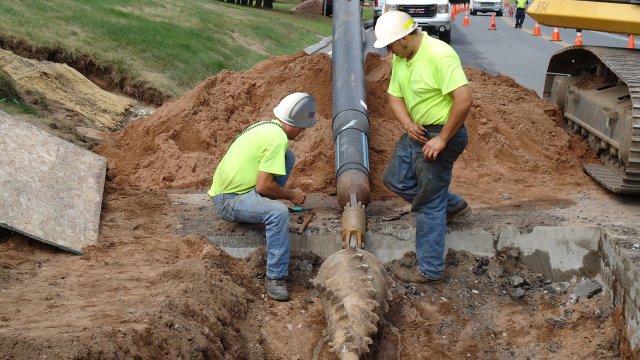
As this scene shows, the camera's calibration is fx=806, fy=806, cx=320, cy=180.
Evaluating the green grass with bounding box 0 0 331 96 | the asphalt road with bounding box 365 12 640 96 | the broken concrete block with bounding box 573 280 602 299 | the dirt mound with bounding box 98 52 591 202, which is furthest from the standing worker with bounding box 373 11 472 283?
the asphalt road with bounding box 365 12 640 96

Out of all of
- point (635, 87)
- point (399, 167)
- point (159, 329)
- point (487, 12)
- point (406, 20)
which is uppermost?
point (406, 20)

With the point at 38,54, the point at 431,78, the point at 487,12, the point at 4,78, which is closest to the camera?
the point at 431,78

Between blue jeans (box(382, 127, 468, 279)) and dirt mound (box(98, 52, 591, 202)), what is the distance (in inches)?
49.8

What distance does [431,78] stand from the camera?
6.05 meters

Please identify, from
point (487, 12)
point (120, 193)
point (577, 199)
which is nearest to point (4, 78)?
point (120, 193)

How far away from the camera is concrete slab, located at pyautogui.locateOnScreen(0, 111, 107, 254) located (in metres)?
6.23

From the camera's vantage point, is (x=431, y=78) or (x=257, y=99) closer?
(x=431, y=78)

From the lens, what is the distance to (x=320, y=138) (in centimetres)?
862

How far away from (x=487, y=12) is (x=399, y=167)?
39023 mm

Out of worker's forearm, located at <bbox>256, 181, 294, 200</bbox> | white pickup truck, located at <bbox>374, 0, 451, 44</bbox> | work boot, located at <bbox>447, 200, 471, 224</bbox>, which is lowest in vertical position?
white pickup truck, located at <bbox>374, 0, 451, 44</bbox>

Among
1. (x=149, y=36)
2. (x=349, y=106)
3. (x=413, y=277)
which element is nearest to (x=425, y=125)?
(x=413, y=277)

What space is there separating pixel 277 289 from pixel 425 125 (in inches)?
67.5

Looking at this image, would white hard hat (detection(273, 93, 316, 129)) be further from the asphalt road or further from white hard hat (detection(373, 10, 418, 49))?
the asphalt road

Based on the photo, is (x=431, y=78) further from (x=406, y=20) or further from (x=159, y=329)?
(x=159, y=329)
